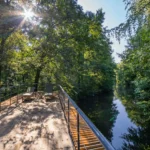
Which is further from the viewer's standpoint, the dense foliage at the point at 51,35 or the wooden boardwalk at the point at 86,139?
the dense foliage at the point at 51,35

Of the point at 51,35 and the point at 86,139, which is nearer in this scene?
the point at 86,139

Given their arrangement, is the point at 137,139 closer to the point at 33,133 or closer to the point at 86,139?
the point at 86,139

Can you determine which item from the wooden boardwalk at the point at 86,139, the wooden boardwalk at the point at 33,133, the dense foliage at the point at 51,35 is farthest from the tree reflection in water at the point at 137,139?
the dense foliage at the point at 51,35

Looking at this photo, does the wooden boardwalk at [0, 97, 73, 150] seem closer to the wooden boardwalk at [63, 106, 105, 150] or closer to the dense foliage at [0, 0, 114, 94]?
the wooden boardwalk at [63, 106, 105, 150]

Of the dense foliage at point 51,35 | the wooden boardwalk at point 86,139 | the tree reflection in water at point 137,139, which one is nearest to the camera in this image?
the wooden boardwalk at point 86,139

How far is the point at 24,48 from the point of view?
1495cm

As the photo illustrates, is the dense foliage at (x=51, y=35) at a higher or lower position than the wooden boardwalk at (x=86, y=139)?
higher

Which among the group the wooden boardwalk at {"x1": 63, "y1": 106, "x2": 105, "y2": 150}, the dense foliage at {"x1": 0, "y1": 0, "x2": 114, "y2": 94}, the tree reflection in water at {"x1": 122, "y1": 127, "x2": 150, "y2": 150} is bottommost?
the tree reflection in water at {"x1": 122, "y1": 127, "x2": 150, "y2": 150}

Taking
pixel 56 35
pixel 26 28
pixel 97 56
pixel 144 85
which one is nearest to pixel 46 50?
pixel 56 35

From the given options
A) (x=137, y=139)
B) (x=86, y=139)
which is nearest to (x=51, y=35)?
(x=137, y=139)

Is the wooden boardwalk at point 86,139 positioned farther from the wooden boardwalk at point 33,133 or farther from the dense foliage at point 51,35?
the dense foliage at point 51,35

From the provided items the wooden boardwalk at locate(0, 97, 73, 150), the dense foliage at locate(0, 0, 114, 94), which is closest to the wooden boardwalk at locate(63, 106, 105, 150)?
the wooden boardwalk at locate(0, 97, 73, 150)

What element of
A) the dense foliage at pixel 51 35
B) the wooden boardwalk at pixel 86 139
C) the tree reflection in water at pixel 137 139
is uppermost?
the dense foliage at pixel 51 35

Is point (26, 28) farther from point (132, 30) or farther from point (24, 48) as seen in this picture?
point (132, 30)
